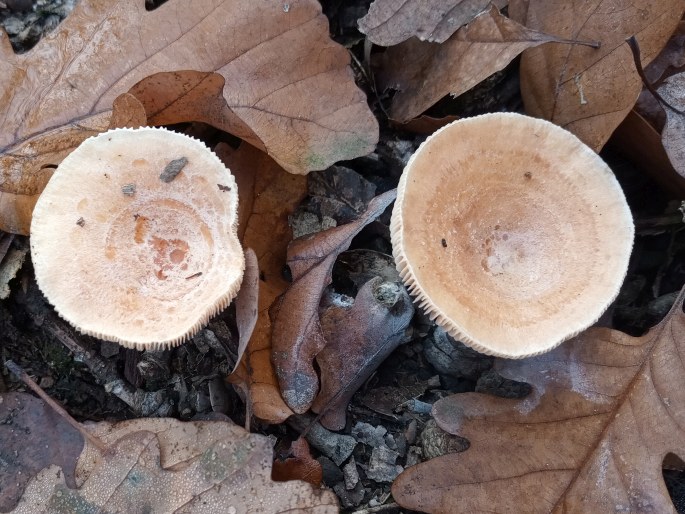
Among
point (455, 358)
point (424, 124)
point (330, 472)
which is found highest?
point (424, 124)

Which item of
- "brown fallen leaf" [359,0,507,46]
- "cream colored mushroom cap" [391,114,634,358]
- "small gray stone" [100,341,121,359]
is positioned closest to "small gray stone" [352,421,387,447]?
"cream colored mushroom cap" [391,114,634,358]

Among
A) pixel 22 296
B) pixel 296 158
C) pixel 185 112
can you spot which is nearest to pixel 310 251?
pixel 296 158

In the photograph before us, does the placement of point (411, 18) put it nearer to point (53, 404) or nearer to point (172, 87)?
point (172, 87)

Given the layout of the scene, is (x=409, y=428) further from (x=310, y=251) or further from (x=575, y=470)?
(x=310, y=251)

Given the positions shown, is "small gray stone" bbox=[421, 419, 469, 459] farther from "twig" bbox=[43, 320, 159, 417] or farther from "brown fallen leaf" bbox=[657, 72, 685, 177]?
"brown fallen leaf" bbox=[657, 72, 685, 177]

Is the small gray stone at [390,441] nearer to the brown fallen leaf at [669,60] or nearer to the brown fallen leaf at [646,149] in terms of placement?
the brown fallen leaf at [646,149]

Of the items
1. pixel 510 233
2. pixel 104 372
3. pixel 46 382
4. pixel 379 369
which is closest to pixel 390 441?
pixel 379 369
